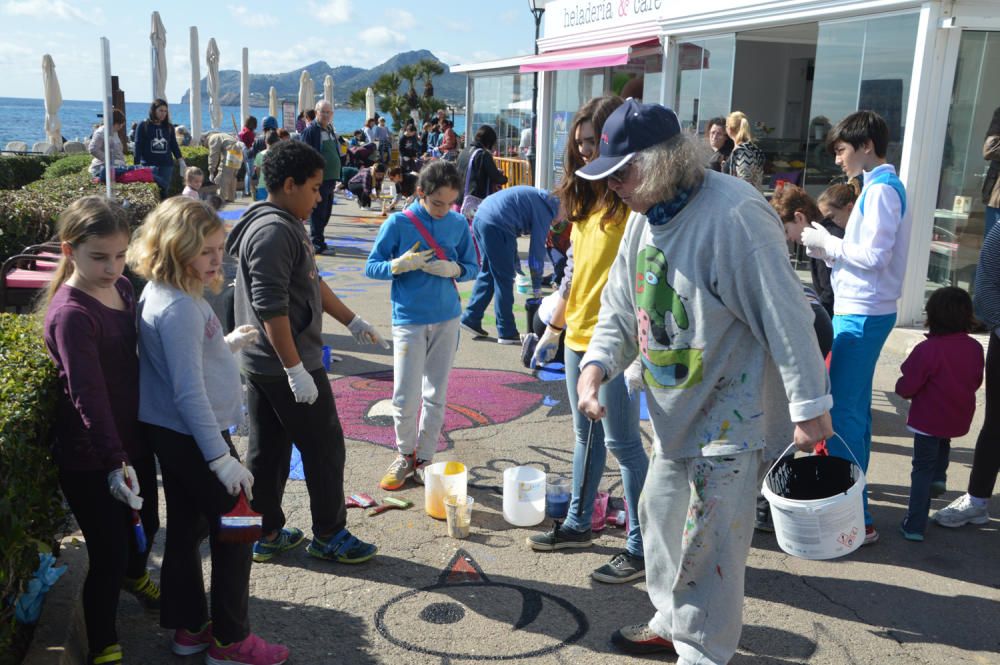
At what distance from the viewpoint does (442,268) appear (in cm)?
460

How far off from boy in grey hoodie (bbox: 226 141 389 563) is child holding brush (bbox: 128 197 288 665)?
1.15 feet

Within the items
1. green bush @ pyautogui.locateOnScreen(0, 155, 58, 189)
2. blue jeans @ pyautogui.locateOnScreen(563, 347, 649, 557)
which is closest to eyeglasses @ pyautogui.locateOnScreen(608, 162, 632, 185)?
blue jeans @ pyautogui.locateOnScreen(563, 347, 649, 557)

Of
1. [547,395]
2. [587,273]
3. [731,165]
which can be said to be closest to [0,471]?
[587,273]

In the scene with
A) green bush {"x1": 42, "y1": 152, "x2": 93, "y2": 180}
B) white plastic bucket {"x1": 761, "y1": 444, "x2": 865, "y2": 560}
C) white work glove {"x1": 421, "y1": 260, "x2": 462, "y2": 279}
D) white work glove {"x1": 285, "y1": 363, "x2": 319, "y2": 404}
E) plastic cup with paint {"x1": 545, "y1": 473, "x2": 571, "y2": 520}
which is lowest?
plastic cup with paint {"x1": 545, "y1": 473, "x2": 571, "y2": 520}

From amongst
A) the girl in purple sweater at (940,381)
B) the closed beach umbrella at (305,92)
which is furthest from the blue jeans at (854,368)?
the closed beach umbrella at (305,92)

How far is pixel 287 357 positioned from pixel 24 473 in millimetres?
1028

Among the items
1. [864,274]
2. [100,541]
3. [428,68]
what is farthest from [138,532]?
[428,68]

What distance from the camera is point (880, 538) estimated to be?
4262mm

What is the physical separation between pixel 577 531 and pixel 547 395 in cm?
243

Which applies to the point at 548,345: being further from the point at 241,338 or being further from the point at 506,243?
the point at 506,243

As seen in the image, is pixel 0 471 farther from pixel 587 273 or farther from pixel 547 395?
pixel 547 395

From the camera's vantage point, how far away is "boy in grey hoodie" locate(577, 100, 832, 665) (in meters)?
2.55

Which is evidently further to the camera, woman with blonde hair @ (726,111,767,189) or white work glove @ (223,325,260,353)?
woman with blonde hair @ (726,111,767,189)

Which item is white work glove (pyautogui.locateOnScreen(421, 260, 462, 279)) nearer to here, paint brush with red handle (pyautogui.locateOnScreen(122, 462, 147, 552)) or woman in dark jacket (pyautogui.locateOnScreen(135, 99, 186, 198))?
paint brush with red handle (pyautogui.locateOnScreen(122, 462, 147, 552))
